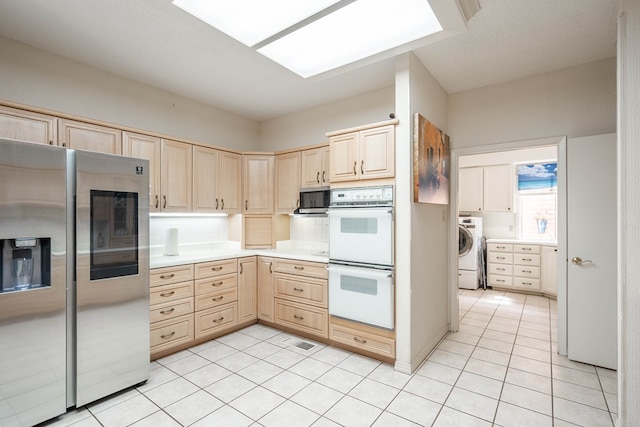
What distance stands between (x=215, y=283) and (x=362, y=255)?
5.55 ft

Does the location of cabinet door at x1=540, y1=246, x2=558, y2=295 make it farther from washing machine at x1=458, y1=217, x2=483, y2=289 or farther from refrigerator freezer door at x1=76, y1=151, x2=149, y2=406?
refrigerator freezer door at x1=76, y1=151, x2=149, y2=406

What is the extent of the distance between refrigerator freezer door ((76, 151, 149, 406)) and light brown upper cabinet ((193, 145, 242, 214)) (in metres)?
1.14

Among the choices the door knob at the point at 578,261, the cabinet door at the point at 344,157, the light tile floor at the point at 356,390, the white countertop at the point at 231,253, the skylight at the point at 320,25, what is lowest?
the light tile floor at the point at 356,390

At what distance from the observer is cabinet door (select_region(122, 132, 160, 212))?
3051 millimetres

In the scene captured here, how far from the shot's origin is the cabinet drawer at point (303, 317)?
328 cm

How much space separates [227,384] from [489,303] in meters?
4.23

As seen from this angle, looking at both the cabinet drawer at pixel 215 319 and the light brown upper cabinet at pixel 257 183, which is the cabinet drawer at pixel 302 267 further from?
the light brown upper cabinet at pixel 257 183

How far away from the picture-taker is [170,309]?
9.80 ft

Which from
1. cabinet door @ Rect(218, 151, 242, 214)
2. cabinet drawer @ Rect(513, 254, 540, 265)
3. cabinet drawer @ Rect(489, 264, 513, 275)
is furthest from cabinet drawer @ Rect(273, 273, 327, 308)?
cabinet drawer @ Rect(513, 254, 540, 265)

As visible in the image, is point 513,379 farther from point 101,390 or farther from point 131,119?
point 131,119

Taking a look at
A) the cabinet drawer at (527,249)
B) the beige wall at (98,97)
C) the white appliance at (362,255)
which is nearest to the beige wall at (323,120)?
the beige wall at (98,97)

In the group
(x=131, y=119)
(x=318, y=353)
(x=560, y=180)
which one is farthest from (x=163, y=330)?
(x=560, y=180)

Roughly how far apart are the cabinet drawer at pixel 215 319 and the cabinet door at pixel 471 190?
16.1ft

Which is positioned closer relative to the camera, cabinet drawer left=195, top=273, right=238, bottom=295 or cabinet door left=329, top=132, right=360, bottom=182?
cabinet door left=329, top=132, right=360, bottom=182
